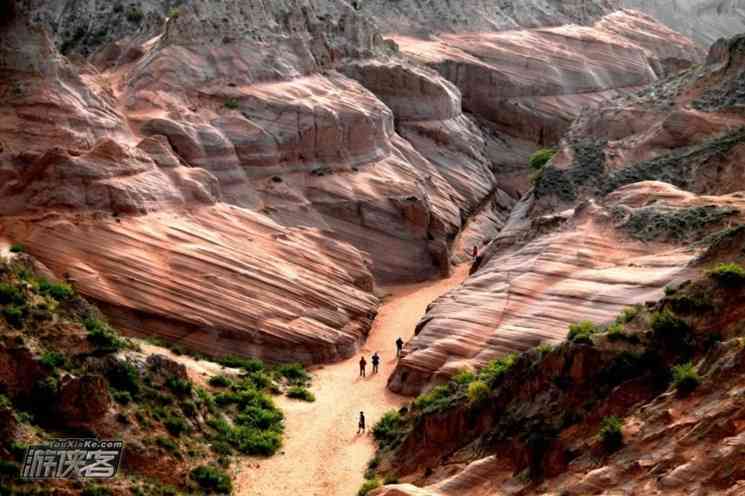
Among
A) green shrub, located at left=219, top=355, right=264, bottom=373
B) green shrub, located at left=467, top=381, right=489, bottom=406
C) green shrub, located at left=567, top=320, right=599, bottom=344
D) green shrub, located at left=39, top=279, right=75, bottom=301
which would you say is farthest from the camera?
green shrub, located at left=219, top=355, right=264, bottom=373

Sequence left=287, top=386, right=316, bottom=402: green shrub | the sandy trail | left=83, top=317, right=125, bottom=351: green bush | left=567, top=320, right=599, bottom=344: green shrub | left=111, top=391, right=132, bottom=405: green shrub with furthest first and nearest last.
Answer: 1. left=287, top=386, right=316, bottom=402: green shrub
2. left=83, top=317, right=125, bottom=351: green bush
3. the sandy trail
4. left=111, top=391, right=132, bottom=405: green shrub
5. left=567, top=320, right=599, bottom=344: green shrub

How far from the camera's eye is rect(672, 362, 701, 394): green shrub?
22.2 meters

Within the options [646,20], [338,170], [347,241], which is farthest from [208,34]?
[646,20]

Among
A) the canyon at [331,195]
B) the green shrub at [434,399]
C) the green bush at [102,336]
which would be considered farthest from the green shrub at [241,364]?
the green shrub at [434,399]

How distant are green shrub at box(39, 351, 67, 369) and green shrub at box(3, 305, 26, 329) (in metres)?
1.36

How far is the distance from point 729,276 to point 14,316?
20.7m

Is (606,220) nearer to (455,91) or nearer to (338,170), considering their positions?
(338,170)

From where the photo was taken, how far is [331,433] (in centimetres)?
3616

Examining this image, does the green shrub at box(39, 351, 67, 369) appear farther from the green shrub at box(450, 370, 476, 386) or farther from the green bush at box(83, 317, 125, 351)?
the green shrub at box(450, 370, 476, 386)

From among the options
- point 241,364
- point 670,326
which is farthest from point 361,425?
point 670,326

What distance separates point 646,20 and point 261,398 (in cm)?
7682

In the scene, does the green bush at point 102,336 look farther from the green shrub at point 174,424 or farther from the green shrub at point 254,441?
the green shrub at point 254,441

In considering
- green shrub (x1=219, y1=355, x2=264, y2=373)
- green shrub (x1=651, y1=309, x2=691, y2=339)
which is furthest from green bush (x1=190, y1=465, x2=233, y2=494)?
green shrub (x1=651, y1=309, x2=691, y2=339)

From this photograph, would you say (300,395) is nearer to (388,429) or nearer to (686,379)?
(388,429)
